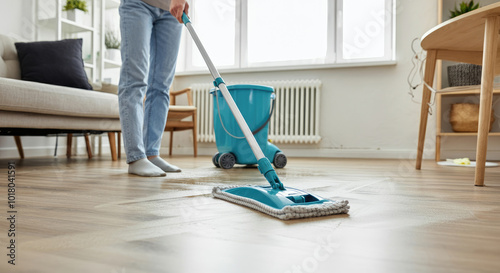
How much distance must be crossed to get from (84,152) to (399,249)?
337 cm

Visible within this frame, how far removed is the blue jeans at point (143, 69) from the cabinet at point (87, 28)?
1548 millimetres

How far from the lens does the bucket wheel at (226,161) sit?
6.79ft

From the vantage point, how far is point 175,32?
171cm

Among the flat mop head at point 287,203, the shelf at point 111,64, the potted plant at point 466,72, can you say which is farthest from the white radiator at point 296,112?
the flat mop head at point 287,203

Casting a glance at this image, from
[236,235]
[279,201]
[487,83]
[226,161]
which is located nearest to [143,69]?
[226,161]

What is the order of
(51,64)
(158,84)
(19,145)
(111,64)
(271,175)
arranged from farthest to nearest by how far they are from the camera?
(111,64)
(19,145)
(51,64)
(158,84)
(271,175)

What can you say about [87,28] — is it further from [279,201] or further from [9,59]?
[279,201]

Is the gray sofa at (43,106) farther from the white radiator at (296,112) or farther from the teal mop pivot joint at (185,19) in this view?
the white radiator at (296,112)

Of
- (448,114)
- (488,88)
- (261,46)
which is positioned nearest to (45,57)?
(261,46)

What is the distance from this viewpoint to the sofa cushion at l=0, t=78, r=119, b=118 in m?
1.89

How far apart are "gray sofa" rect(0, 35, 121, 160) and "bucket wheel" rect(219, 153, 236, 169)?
840mm

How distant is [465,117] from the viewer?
3041 millimetres

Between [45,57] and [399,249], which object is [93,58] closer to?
[45,57]

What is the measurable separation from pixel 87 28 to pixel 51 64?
0.83m
